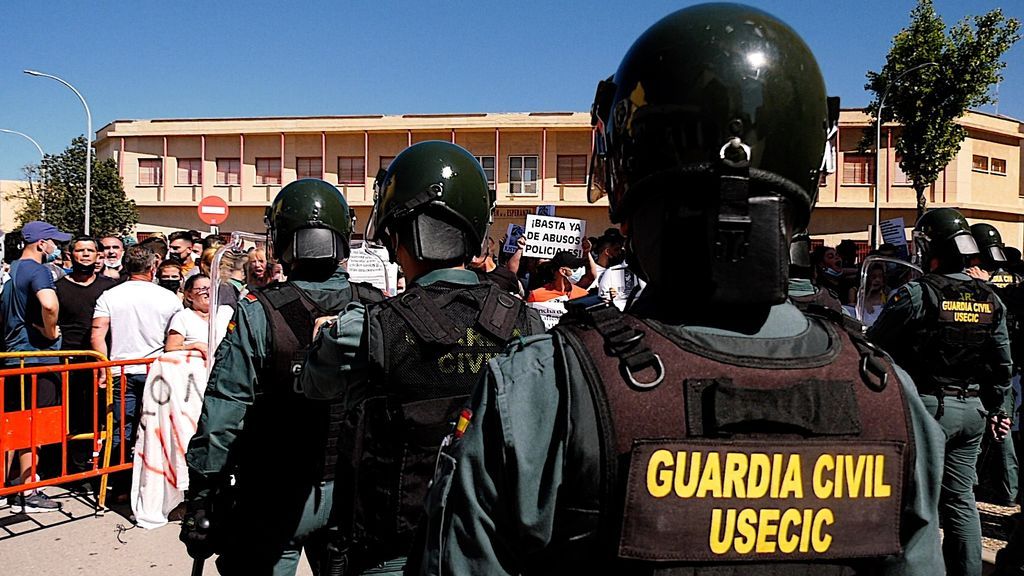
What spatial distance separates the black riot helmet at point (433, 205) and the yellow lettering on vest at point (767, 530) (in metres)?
1.66

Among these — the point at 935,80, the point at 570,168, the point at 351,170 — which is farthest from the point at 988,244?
the point at 351,170

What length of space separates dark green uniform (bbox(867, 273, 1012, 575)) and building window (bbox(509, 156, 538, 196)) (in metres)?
29.8

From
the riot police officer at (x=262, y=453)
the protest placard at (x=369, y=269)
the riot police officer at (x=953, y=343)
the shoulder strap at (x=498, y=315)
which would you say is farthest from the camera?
the protest placard at (x=369, y=269)

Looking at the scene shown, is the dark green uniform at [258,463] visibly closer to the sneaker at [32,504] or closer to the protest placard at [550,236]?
the sneaker at [32,504]

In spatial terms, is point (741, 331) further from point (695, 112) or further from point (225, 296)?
point (225, 296)

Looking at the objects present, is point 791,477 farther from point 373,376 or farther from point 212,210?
point 212,210

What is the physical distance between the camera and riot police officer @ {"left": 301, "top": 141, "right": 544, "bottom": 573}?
2.47 metres

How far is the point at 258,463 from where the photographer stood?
117 inches

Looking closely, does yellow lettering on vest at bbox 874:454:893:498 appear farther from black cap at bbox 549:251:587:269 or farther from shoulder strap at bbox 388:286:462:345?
black cap at bbox 549:251:587:269

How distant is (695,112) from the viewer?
141 centimetres

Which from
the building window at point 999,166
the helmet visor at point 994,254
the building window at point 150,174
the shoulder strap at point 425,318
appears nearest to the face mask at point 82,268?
the shoulder strap at point 425,318

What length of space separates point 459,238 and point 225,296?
428 centimetres

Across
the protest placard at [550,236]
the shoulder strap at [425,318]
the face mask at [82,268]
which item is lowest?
the shoulder strap at [425,318]

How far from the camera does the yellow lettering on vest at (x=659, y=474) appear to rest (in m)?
1.28
